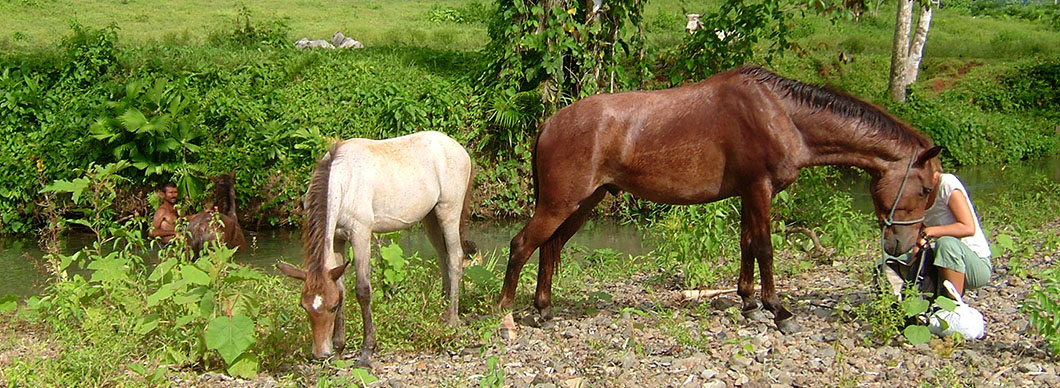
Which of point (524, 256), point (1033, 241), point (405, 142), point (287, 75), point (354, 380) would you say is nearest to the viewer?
point (354, 380)

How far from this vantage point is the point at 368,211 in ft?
20.4

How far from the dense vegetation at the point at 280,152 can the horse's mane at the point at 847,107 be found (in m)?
0.41

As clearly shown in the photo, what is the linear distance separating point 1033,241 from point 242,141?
945 centimetres

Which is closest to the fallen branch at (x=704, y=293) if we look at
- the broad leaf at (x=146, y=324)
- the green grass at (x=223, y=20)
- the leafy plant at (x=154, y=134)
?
the broad leaf at (x=146, y=324)

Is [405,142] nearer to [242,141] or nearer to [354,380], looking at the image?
[354,380]

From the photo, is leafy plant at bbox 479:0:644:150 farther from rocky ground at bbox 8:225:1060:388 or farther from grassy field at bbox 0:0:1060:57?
grassy field at bbox 0:0:1060:57

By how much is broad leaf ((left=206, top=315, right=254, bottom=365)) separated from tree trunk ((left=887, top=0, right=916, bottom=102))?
1568 centimetres

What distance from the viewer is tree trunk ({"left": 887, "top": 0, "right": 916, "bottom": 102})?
18.5 metres

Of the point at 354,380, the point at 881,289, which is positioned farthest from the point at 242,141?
the point at 881,289

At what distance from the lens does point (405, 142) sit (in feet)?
22.1

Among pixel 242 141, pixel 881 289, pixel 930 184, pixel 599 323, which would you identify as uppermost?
pixel 930 184

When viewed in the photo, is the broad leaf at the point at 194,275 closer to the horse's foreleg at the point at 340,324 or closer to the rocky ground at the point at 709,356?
the rocky ground at the point at 709,356

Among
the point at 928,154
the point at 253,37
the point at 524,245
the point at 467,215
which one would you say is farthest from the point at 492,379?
the point at 253,37

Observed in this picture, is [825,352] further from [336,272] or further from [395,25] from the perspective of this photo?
[395,25]
